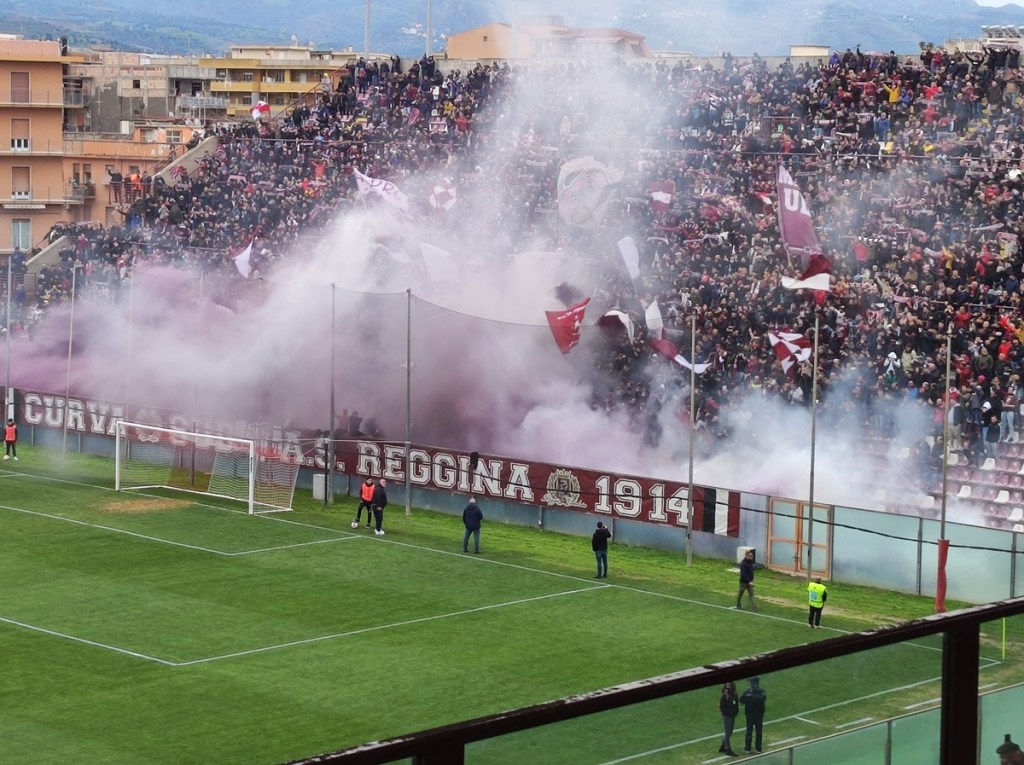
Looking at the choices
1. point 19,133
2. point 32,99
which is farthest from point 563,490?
point 19,133

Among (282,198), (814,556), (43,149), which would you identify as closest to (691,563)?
(814,556)

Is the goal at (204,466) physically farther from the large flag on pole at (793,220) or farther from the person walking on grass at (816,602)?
the person walking on grass at (816,602)

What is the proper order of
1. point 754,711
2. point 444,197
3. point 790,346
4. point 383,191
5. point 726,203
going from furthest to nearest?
point 444,197
point 383,191
point 726,203
point 790,346
point 754,711

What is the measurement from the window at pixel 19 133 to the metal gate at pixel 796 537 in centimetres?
4515

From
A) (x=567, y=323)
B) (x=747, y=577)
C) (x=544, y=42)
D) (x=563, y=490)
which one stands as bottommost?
(x=747, y=577)

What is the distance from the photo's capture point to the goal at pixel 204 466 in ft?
118

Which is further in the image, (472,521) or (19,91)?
(19,91)

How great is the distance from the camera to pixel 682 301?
37688 millimetres

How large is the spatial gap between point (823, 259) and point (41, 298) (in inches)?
1078

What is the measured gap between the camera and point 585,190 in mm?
42781

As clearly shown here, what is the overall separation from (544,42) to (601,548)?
43.0 metres

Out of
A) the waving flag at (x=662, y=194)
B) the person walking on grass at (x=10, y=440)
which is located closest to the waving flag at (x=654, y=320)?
the waving flag at (x=662, y=194)

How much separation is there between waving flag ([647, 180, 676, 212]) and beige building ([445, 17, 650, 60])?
886 cm

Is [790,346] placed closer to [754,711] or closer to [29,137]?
[754,711]
